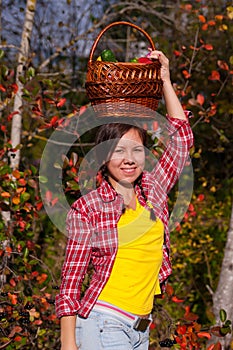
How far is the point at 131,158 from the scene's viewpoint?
192cm

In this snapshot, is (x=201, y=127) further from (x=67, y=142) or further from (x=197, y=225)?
(x=67, y=142)

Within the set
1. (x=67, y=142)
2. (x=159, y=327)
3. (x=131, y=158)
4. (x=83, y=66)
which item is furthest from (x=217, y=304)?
(x=83, y=66)

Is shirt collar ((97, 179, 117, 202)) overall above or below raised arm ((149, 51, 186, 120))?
below

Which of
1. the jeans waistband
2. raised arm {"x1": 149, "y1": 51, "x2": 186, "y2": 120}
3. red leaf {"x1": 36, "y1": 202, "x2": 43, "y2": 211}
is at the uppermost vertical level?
raised arm {"x1": 149, "y1": 51, "x2": 186, "y2": 120}

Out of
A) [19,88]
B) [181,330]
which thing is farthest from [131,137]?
[19,88]

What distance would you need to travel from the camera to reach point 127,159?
6.28ft

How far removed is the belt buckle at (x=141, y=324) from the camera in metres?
1.86

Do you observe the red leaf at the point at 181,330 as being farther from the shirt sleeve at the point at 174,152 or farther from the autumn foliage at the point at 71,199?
the shirt sleeve at the point at 174,152

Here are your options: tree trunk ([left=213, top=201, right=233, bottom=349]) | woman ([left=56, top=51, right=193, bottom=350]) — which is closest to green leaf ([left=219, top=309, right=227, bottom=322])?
tree trunk ([left=213, top=201, right=233, bottom=349])

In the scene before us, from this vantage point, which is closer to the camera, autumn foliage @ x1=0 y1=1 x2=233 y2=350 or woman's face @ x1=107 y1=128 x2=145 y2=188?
woman's face @ x1=107 y1=128 x2=145 y2=188

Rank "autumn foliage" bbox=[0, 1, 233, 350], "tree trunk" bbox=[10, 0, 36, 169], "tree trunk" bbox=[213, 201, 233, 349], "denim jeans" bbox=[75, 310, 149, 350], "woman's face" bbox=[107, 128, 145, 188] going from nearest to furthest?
"denim jeans" bbox=[75, 310, 149, 350]
"woman's face" bbox=[107, 128, 145, 188]
"autumn foliage" bbox=[0, 1, 233, 350]
"tree trunk" bbox=[213, 201, 233, 349]
"tree trunk" bbox=[10, 0, 36, 169]

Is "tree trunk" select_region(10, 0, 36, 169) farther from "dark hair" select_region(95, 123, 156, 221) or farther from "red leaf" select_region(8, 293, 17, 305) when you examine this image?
"dark hair" select_region(95, 123, 156, 221)

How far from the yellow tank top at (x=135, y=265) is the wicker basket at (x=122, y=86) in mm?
363

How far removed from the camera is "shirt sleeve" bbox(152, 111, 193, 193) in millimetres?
2076
